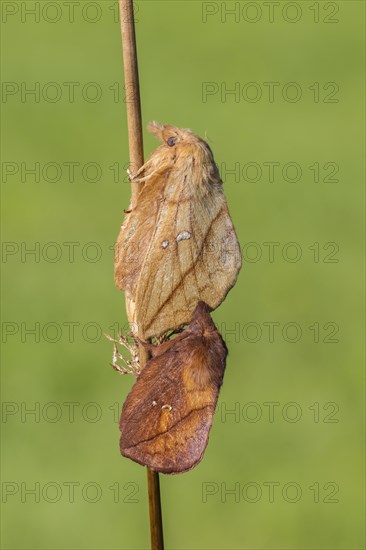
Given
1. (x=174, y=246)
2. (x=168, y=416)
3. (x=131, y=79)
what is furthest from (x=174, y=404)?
(x=131, y=79)

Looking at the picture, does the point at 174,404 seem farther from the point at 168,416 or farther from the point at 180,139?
the point at 180,139

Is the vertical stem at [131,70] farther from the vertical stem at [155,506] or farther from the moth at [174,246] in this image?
the vertical stem at [155,506]

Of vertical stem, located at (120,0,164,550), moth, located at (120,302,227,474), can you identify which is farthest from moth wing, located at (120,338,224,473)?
vertical stem, located at (120,0,164,550)

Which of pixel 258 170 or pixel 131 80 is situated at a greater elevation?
pixel 258 170

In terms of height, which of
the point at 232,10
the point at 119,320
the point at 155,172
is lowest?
the point at 119,320

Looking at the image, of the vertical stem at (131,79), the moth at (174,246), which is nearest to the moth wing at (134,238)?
the moth at (174,246)

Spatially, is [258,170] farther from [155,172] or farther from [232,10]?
[155,172]

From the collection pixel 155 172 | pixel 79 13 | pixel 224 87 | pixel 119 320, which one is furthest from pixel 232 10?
pixel 155 172
